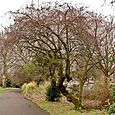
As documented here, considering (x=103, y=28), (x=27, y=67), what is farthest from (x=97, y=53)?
(x=27, y=67)

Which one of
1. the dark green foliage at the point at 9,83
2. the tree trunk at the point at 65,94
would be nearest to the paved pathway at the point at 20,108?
the tree trunk at the point at 65,94

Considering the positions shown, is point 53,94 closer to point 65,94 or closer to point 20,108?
point 65,94

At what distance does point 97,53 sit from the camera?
57.6 feet

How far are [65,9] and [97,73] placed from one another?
22.0 feet

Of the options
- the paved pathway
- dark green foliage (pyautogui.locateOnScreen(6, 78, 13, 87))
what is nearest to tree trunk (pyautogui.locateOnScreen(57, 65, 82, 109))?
the paved pathway

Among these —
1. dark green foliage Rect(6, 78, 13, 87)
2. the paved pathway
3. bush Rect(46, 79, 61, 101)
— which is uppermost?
dark green foliage Rect(6, 78, 13, 87)

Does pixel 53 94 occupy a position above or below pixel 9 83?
below

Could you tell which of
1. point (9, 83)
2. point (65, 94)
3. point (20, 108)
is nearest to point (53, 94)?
point (65, 94)

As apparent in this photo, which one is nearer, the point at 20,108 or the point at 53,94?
the point at 20,108

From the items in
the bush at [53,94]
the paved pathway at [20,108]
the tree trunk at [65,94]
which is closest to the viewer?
the paved pathway at [20,108]

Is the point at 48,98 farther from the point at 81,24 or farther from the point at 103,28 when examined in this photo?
the point at 81,24

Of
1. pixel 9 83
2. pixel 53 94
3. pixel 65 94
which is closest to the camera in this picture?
pixel 65 94

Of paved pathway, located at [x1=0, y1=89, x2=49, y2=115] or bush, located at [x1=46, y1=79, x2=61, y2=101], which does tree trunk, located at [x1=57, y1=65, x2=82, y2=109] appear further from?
bush, located at [x1=46, y1=79, x2=61, y2=101]

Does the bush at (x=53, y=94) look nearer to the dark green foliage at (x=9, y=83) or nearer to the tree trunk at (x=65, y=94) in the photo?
the tree trunk at (x=65, y=94)
